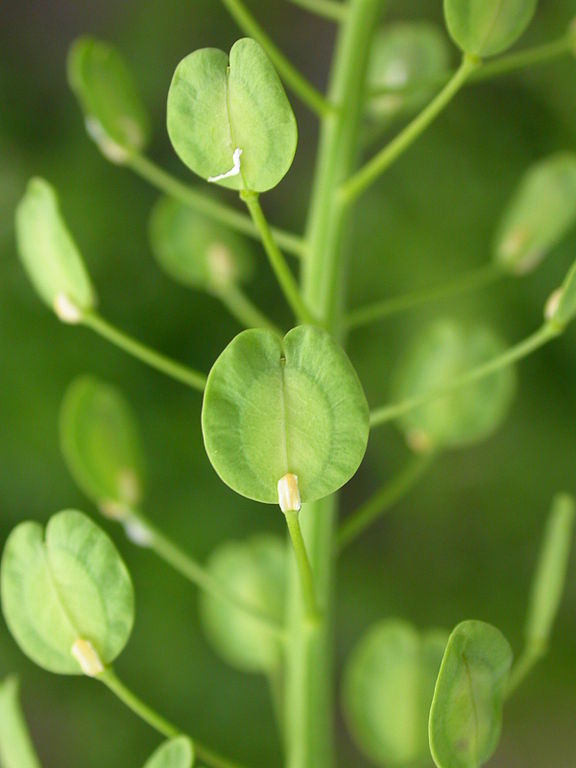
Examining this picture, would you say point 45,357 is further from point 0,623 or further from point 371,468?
point 371,468

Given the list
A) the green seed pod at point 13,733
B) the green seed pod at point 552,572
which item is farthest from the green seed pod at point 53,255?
the green seed pod at point 552,572

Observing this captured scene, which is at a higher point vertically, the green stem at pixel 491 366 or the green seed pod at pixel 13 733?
the green stem at pixel 491 366

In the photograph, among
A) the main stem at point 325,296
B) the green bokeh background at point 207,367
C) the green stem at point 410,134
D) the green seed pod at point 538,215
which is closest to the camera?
the green stem at point 410,134

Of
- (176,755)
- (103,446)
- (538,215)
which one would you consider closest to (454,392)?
(538,215)

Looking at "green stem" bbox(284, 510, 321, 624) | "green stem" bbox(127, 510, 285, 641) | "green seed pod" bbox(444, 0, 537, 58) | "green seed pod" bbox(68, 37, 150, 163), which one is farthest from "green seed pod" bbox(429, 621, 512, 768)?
"green seed pod" bbox(68, 37, 150, 163)

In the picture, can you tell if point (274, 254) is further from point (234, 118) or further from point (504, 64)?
point (504, 64)

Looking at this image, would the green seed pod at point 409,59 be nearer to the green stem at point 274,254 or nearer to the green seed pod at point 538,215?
the green seed pod at point 538,215
